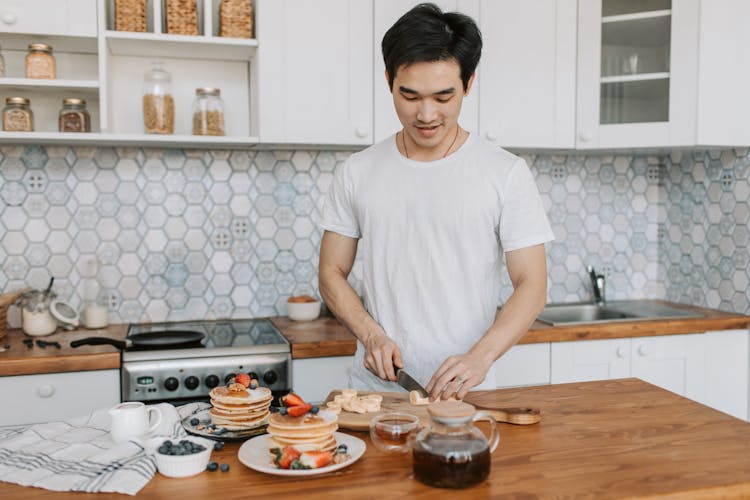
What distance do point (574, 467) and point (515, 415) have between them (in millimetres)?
254

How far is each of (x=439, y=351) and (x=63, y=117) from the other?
1.72 metres

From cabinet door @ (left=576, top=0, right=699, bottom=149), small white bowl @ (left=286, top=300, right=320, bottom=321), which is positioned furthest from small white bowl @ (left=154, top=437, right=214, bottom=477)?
cabinet door @ (left=576, top=0, right=699, bottom=149)

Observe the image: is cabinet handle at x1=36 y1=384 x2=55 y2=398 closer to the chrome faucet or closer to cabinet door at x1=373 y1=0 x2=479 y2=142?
cabinet door at x1=373 y1=0 x2=479 y2=142

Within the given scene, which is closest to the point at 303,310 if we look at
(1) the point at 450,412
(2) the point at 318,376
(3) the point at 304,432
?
(2) the point at 318,376

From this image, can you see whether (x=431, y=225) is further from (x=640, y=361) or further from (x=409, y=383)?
(x=640, y=361)

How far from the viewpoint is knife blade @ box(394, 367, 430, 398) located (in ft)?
5.56

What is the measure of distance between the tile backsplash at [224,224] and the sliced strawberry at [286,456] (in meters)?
2.01

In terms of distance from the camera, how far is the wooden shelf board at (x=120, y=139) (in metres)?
2.71

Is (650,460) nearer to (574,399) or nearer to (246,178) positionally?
(574,399)

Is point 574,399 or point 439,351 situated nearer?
point 574,399

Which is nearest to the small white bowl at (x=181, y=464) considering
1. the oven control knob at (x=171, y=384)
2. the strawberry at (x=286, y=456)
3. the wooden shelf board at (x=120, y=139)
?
the strawberry at (x=286, y=456)

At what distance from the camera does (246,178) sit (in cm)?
329

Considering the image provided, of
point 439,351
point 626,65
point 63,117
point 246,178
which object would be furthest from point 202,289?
point 626,65

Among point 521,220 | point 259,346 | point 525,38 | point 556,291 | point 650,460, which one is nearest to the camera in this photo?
point 650,460
